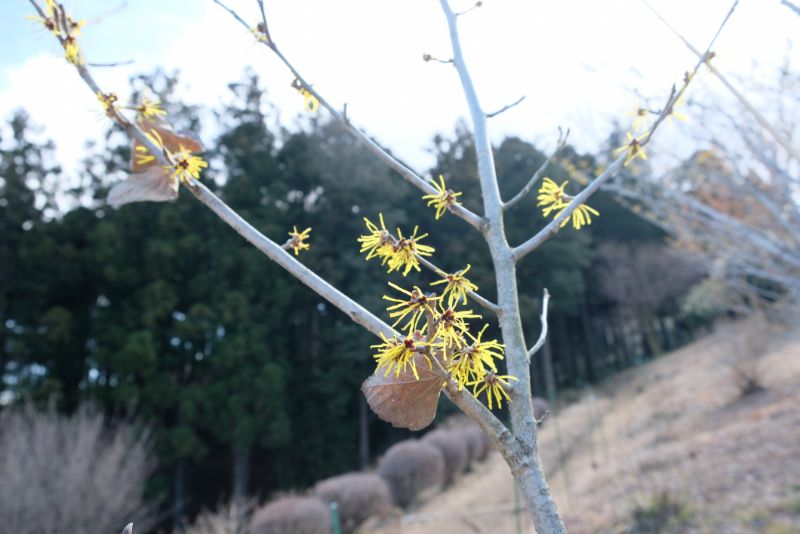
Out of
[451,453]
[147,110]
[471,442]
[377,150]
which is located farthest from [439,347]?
[471,442]

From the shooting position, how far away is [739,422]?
30.7ft

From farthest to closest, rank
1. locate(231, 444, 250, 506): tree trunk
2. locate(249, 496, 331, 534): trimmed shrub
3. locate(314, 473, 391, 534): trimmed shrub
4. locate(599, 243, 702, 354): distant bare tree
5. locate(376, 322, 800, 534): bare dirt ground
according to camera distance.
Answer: locate(599, 243, 702, 354): distant bare tree → locate(231, 444, 250, 506): tree trunk → locate(314, 473, 391, 534): trimmed shrub → locate(249, 496, 331, 534): trimmed shrub → locate(376, 322, 800, 534): bare dirt ground

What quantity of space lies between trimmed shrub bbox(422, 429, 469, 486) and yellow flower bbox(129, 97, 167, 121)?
1085 centimetres

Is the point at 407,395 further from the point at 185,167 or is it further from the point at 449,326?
the point at 185,167

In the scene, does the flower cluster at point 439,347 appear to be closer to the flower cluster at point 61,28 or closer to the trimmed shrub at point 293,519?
the flower cluster at point 61,28

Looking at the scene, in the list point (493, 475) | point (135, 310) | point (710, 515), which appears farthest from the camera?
point (135, 310)

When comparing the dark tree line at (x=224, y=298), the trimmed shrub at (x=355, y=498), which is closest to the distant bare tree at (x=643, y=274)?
the dark tree line at (x=224, y=298)

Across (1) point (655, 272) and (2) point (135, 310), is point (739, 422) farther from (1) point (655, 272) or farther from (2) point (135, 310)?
(1) point (655, 272)

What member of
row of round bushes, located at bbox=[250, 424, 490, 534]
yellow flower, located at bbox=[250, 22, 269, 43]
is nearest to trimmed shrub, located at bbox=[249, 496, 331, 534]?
row of round bushes, located at bbox=[250, 424, 490, 534]

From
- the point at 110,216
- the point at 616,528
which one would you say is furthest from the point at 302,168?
the point at 616,528

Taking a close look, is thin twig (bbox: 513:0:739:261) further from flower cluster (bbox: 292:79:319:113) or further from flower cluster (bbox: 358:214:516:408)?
flower cluster (bbox: 292:79:319:113)

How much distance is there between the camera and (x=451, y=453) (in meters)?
11.3

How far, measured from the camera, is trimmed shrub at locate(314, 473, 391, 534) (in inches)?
346

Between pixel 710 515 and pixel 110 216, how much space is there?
598 inches
